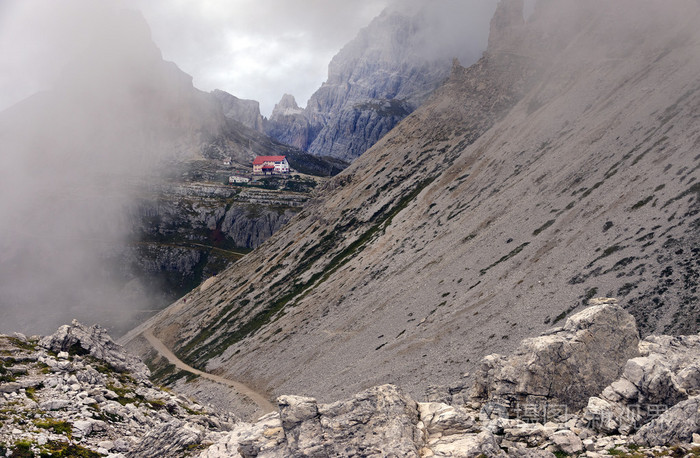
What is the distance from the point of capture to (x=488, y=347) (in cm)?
6225

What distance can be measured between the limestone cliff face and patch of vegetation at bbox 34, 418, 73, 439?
4665 centimetres

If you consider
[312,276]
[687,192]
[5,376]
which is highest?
[312,276]

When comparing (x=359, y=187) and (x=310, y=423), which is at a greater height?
(x=359, y=187)

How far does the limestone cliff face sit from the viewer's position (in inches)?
2562

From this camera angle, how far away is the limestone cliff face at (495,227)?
213 feet

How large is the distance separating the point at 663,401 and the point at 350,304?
80.5 meters

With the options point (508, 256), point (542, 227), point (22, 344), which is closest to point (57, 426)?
point (22, 344)

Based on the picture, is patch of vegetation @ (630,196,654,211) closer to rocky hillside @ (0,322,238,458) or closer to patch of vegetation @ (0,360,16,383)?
rocky hillside @ (0,322,238,458)

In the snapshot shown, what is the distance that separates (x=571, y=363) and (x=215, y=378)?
88.1 metres

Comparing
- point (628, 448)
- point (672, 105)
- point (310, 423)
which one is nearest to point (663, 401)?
point (628, 448)

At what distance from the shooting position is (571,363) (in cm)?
2733

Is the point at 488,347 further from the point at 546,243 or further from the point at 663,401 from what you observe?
the point at 663,401

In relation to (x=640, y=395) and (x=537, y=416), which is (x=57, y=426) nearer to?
(x=537, y=416)

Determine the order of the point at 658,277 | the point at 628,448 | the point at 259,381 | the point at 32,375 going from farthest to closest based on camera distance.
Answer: the point at 259,381, the point at 658,277, the point at 32,375, the point at 628,448
